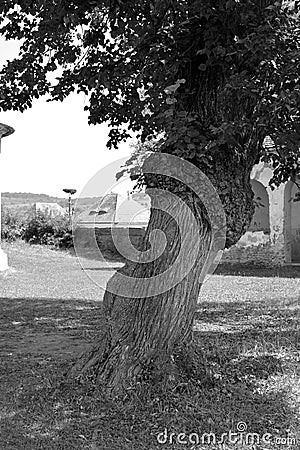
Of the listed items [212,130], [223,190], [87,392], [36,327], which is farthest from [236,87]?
[36,327]

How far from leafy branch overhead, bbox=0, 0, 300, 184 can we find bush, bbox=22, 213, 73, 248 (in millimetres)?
16208

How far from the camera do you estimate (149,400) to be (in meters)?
5.14

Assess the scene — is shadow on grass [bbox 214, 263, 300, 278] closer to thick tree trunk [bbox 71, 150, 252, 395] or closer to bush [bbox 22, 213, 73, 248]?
bush [bbox 22, 213, 73, 248]

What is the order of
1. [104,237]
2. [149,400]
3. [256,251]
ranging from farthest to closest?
[104,237] < [256,251] < [149,400]

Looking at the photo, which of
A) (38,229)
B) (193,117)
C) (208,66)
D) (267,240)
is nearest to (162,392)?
(193,117)

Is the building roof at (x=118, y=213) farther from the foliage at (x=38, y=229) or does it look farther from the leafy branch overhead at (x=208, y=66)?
the leafy branch overhead at (x=208, y=66)

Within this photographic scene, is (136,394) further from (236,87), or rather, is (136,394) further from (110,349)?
(236,87)

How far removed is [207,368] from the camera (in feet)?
19.0

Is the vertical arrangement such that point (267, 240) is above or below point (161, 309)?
above

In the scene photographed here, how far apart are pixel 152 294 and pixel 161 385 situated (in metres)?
0.81

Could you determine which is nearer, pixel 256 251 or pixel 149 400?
pixel 149 400

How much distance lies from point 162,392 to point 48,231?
18627mm

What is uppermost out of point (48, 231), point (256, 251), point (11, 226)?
point (11, 226)

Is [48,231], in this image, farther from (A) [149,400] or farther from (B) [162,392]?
(A) [149,400]
